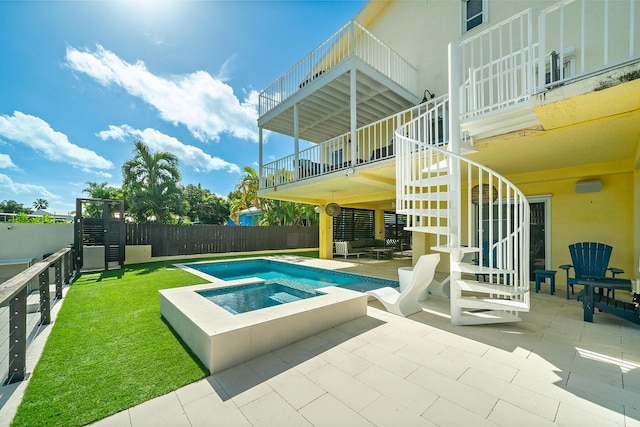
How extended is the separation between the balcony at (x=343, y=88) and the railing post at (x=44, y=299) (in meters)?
6.67

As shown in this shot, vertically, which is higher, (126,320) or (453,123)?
(453,123)

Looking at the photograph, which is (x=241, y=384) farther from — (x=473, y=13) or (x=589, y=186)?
(x=473, y=13)

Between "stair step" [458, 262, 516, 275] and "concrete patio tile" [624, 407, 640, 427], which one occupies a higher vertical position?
"stair step" [458, 262, 516, 275]

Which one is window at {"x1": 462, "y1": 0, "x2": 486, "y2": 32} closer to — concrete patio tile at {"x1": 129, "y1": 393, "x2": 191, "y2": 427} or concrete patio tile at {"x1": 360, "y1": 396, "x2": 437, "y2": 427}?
concrete patio tile at {"x1": 360, "y1": 396, "x2": 437, "y2": 427}

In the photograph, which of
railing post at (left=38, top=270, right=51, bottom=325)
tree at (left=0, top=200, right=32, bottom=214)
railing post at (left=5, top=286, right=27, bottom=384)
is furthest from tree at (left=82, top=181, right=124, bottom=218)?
Answer: tree at (left=0, top=200, right=32, bottom=214)

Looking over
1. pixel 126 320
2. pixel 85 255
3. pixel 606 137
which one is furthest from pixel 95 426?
pixel 85 255

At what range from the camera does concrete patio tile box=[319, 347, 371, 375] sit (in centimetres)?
260

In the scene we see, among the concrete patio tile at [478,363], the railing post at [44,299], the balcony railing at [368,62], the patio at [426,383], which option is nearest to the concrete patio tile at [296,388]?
the patio at [426,383]

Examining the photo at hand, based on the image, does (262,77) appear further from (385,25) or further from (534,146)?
(534,146)

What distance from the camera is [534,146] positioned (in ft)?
14.8

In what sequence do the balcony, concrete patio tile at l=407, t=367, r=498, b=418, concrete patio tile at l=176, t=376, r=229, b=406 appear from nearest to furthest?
concrete patio tile at l=407, t=367, r=498, b=418 → concrete patio tile at l=176, t=376, r=229, b=406 → the balcony

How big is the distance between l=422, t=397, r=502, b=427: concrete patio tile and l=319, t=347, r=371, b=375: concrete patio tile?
762 mm

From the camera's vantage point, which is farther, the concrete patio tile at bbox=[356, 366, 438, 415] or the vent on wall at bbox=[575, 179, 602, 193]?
the vent on wall at bbox=[575, 179, 602, 193]

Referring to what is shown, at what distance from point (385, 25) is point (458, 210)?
9.41m
